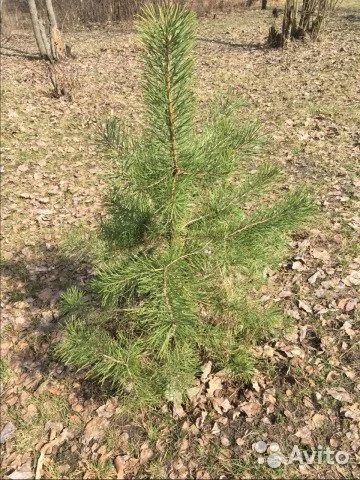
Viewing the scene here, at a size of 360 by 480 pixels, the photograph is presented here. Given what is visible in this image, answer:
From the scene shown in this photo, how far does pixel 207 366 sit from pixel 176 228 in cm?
126

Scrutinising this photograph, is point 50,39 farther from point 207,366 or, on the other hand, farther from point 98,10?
point 207,366

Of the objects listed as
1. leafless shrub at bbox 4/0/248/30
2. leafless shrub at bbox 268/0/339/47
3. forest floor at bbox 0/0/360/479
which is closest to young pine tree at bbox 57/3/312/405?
forest floor at bbox 0/0/360/479

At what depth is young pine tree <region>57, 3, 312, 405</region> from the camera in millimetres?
1763

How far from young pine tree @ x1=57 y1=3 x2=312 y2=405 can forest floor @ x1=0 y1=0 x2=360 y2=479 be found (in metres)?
0.29

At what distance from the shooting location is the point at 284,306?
356 centimetres

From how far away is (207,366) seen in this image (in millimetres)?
3008

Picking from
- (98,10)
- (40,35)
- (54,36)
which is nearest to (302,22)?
(54,36)

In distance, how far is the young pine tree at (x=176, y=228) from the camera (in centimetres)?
176

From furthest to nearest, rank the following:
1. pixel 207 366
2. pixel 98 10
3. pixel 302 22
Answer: pixel 98 10 → pixel 302 22 → pixel 207 366

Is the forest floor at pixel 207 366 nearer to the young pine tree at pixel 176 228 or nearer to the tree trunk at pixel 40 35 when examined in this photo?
the young pine tree at pixel 176 228

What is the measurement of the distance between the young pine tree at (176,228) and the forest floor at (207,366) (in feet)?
0.96

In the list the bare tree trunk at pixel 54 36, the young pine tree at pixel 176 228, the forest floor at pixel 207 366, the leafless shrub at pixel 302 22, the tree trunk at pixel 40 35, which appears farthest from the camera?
the leafless shrub at pixel 302 22

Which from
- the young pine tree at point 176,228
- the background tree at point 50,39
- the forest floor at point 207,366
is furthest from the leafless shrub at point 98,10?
the young pine tree at point 176,228

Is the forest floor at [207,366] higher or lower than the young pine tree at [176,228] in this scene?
lower
